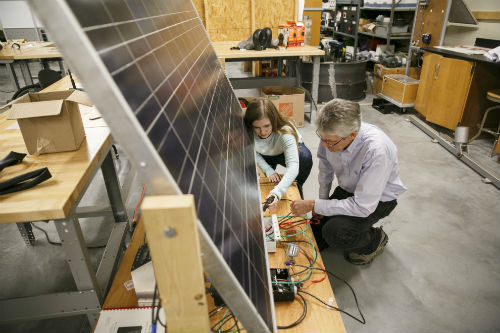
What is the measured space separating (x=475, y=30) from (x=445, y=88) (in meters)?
1.65

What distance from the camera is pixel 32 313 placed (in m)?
1.31

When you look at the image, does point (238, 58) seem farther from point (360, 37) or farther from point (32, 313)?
point (360, 37)

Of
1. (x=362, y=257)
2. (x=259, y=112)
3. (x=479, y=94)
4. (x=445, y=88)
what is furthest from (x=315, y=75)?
(x=362, y=257)

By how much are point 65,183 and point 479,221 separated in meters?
2.84

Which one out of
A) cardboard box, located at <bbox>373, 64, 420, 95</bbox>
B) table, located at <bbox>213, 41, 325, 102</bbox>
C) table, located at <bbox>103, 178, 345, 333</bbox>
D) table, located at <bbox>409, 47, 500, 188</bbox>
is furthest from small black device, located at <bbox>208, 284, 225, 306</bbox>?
cardboard box, located at <bbox>373, 64, 420, 95</bbox>

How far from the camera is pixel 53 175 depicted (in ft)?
3.85

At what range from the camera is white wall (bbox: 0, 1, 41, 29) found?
7539mm

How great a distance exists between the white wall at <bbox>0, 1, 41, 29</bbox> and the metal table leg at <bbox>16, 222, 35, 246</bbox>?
733cm

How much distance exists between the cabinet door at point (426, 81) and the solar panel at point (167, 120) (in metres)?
3.96

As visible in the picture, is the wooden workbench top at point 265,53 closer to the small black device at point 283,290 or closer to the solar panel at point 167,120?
the solar panel at point 167,120

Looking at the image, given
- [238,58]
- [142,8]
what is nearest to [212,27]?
[238,58]

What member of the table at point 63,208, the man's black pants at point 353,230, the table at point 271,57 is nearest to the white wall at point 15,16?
the table at point 271,57

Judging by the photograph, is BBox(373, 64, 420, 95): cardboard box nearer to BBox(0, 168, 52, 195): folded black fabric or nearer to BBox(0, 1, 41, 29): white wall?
BBox(0, 168, 52, 195): folded black fabric

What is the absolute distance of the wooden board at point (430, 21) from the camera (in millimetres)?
4023
